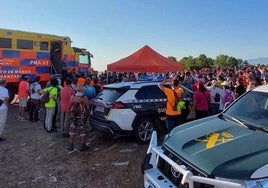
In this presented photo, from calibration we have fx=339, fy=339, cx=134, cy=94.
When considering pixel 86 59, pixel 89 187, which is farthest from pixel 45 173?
pixel 86 59

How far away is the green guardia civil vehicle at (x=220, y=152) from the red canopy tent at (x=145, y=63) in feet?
32.2

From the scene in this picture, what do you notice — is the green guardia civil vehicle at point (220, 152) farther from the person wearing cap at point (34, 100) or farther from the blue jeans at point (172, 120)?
the person wearing cap at point (34, 100)

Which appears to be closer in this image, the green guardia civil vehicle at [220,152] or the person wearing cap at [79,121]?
the green guardia civil vehicle at [220,152]

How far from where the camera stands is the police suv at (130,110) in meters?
8.44

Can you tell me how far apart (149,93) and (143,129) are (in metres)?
0.97

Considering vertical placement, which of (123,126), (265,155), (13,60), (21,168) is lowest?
(21,168)

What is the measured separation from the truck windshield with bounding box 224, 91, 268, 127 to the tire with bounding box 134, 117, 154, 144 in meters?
3.78

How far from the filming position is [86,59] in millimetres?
23031

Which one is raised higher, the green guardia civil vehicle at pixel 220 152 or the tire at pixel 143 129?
the green guardia civil vehicle at pixel 220 152

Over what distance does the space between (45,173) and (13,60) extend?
487 inches

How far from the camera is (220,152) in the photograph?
354 centimetres

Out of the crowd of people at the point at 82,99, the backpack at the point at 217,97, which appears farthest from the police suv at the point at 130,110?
the backpack at the point at 217,97

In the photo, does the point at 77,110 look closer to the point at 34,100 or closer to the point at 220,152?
the point at 34,100

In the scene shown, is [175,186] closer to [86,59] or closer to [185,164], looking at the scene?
[185,164]
